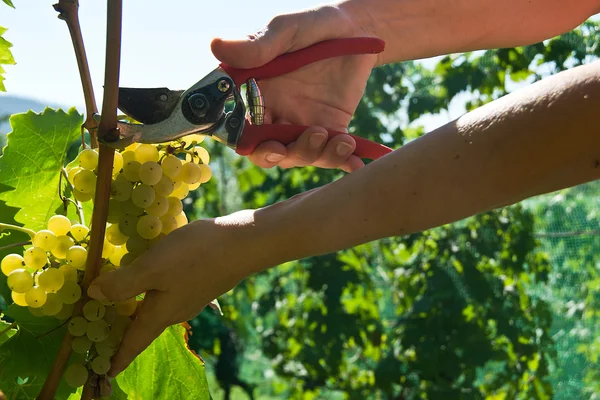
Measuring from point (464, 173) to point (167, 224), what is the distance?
40 cm

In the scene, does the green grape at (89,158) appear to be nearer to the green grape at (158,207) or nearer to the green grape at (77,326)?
the green grape at (158,207)

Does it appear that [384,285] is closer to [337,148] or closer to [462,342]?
[462,342]

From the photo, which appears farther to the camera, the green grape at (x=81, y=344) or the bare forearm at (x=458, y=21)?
the bare forearm at (x=458, y=21)

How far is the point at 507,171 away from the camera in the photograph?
792mm

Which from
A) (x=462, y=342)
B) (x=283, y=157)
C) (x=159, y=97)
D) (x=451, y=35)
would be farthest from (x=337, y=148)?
(x=462, y=342)

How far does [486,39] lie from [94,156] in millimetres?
999

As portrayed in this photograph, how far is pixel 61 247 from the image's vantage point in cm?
94

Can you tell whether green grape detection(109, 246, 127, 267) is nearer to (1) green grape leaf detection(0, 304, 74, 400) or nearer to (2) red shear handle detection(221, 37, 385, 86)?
(1) green grape leaf detection(0, 304, 74, 400)

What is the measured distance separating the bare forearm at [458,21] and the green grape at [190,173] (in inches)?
25.5

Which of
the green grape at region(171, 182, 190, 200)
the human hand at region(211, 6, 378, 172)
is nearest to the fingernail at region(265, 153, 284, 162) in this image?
the human hand at region(211, 6, 378, 172)

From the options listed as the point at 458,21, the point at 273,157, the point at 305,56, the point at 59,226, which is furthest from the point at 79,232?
the point at 458,21

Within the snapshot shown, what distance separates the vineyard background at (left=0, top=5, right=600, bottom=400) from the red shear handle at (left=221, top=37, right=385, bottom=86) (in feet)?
7.41

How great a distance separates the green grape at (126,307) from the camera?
97 centimetres

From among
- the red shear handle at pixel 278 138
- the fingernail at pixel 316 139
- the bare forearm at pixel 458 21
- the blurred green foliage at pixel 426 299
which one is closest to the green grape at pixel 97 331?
the red shear handle at pixel 278 138
